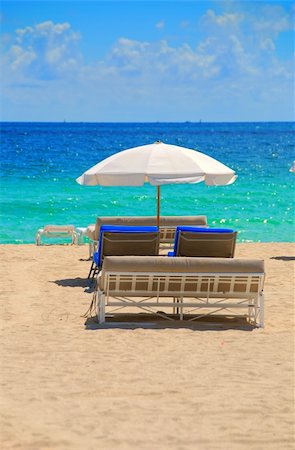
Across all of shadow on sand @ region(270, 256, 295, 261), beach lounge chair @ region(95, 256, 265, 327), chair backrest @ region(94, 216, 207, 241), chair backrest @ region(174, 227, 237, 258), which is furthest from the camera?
shadow on sand @ region(270, 256, 295, 261)

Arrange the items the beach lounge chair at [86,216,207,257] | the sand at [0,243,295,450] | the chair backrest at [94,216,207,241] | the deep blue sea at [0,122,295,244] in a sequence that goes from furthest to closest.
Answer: the deep blue sea at [0,122,295,244] → the chair backrest at [94,216,207,241] → the beach lounge chair at [86,216,207,257] → the sand at [0,243,295,450]

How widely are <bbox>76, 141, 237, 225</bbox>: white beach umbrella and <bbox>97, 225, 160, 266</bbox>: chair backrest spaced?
A: 3.51ft

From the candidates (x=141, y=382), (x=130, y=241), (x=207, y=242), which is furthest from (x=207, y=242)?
(x=141, y=382)

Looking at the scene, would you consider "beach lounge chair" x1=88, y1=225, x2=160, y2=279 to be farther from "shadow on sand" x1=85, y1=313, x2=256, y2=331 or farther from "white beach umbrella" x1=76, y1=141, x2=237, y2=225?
"white beach umbrella" x1=76, y1=141, x2=237, y2=225

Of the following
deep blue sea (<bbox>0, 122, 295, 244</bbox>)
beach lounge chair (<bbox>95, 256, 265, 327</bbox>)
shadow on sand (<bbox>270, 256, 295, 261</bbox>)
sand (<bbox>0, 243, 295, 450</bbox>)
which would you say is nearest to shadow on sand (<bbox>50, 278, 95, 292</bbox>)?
sand (<bbox>0, 243, 295, 450</bbox>)

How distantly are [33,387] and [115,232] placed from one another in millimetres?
3467

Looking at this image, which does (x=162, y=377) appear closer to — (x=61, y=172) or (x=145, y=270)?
(x=145, y=270)

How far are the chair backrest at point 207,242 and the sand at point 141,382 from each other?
0.81 m

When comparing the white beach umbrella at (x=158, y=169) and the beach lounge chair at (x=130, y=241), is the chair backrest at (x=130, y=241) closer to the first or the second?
the beach lounge chair at (x=130, y=241)

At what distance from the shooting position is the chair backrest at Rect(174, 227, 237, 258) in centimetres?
922

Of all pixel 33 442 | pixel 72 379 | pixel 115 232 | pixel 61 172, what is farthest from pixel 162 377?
pixel 61 172

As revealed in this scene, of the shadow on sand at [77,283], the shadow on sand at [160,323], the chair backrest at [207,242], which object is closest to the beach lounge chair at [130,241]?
the chair backrest at [207,242]

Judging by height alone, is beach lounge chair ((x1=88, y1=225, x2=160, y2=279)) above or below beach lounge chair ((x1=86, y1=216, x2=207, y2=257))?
above

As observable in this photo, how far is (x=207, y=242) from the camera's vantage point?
9.26 m
